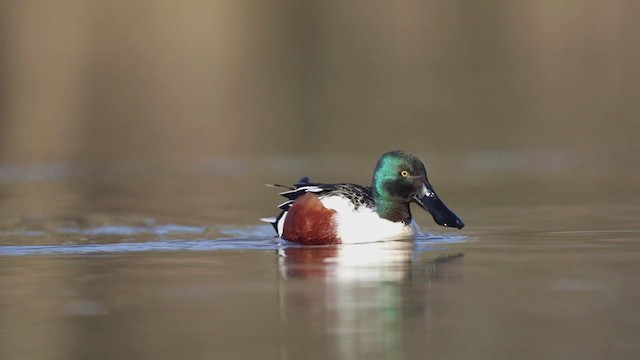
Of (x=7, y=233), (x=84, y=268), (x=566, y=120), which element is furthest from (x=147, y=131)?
(x=84, y=268)

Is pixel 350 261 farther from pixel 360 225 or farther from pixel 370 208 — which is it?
pixel 370 208

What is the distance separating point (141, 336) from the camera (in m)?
6.57

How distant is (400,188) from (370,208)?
0.24 metres

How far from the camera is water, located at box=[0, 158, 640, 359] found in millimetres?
6344

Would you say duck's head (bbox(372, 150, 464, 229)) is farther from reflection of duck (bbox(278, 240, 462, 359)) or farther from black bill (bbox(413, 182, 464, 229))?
reflection of duck (bbox(278, 240, 462, 359))

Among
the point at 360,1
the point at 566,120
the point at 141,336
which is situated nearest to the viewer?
the point at 141,336

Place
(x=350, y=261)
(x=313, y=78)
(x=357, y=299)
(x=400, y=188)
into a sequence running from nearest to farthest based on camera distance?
(x=357, y=299), (x=350, y=261), (x=400, y=188), (x=313, y=78)

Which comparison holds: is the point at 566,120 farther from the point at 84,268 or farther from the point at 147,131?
the point at 84,268

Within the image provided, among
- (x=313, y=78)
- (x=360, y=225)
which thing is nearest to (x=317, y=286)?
(x=360, y=225)

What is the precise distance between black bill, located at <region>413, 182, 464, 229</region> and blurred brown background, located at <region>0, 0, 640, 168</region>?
15.8ft

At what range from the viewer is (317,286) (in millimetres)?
7793

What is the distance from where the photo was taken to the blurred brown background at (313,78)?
672 inches

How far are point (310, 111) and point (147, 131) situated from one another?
230 centimetres

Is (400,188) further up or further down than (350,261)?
further up
